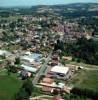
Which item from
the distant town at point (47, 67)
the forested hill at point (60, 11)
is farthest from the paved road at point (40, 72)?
the forested hill at point (60, 11)

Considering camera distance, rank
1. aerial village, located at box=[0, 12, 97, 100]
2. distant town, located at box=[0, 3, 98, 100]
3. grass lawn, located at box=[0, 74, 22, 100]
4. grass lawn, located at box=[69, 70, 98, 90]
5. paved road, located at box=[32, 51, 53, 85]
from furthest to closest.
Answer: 1. aerial village, located at box=[0, 12, 97, 100]
2. paved road, located at box=[32, 51, 53, 85]
3. grass lawn, located at box=[69, 70, 98, 90]
4. distant town, located at box=[0, 3, 98, 100]
5. grass lawn, located at box=[0, 74, 22, 100]

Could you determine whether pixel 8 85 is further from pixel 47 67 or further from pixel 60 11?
pixel 60 11

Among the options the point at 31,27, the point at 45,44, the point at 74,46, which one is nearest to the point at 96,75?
the point at 74,46

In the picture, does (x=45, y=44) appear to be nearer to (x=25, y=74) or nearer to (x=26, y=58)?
(x=26, y=58)

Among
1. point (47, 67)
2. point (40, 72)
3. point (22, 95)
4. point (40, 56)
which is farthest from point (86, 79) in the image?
point (40, 56)

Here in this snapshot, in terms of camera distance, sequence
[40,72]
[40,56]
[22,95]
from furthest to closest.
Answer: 1. [40,56]
2. [40,72]
3. [22,95]

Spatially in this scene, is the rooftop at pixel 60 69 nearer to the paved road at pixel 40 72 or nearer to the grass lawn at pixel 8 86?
the paved road at pixel 40 72

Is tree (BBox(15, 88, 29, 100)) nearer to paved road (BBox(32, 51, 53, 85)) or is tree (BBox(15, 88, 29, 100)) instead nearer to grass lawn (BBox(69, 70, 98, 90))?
paved road (BBox(32, 51, 53, 85))

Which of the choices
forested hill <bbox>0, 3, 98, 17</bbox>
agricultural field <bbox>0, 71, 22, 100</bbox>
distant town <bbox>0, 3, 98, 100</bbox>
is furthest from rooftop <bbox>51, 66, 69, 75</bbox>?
forested hill <bbox>0, 3, 98, 17</bbox>
